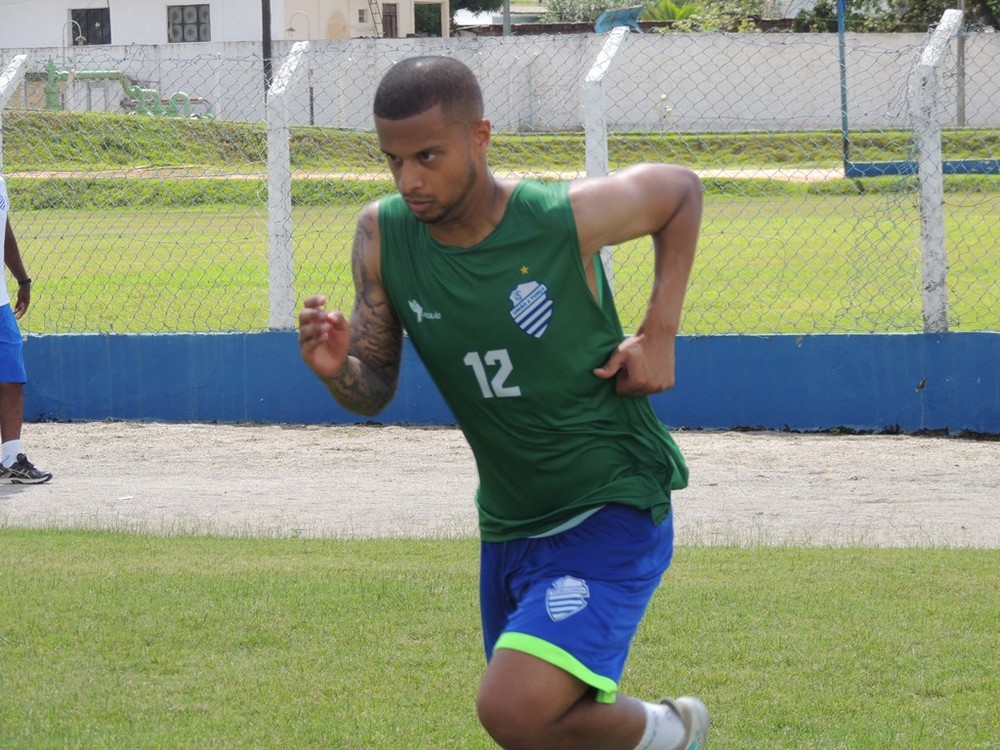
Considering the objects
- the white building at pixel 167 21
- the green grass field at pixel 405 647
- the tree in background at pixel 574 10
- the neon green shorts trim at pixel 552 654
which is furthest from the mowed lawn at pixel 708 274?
the tree in background at pixel 574 10

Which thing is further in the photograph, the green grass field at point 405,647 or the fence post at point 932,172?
the fence post at point 932,172

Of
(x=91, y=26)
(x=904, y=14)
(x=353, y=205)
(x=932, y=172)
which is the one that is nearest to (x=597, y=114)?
(x=932, y=172)

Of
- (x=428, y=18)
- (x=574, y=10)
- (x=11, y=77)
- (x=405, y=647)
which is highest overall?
(x=574, y=10)

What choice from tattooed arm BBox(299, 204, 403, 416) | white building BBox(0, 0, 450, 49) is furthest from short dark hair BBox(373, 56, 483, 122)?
white building BBox(0, 0, 450, 49)

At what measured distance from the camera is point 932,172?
8977 millimetres

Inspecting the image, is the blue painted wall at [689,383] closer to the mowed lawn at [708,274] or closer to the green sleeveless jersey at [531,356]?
the mowed lawn at [708,274]

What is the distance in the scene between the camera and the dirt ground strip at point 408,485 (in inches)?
283

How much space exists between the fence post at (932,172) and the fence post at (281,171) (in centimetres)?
395

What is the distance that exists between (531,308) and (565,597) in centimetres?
65

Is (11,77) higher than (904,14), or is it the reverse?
(904,14)

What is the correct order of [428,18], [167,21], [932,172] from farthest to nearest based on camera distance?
[428,18] < [167,21] < [932,172]

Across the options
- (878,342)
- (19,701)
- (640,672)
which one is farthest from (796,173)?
(19,701)

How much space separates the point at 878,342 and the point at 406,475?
10.2 feet

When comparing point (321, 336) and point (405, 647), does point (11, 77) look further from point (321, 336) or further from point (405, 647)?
point (321, 336)
